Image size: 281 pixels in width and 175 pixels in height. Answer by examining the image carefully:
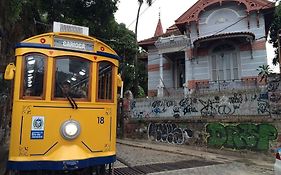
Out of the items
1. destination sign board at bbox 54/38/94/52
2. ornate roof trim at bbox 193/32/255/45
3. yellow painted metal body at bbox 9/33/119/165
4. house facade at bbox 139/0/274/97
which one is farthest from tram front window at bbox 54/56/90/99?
house facade at bbox 139/0/274/97

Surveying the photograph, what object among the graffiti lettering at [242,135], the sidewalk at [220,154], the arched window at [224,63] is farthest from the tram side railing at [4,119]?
the arched window at [224,63]

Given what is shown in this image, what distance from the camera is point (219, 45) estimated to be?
19.3 meters

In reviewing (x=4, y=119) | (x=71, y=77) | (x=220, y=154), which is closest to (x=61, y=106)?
(x=71, y=77)

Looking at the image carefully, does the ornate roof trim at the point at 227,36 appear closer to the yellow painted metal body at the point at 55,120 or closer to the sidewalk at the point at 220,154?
the sidewalk at the point at 220,154

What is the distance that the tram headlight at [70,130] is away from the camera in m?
5.41

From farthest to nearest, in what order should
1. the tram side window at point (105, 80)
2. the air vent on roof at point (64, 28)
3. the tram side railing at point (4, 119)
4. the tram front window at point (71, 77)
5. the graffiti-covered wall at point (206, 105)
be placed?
the graffiti-covered wall at point (206, 105), the tram side railing at point (4, 119), the air vent on roof at point (64, 28), the tram side window at point (105, 80), the tram front window at point (71, 77)

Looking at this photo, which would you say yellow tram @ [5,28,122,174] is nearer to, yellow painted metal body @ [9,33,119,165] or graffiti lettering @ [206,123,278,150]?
yellow painted metal body @ [9,33,119,165]

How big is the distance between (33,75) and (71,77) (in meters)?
0.75

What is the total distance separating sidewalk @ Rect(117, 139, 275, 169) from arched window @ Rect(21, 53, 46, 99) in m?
8.15

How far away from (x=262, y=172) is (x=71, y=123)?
6730 millimetres

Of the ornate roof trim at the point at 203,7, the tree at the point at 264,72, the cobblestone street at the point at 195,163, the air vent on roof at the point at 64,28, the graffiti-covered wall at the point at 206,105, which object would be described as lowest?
the cobblestone street at the point at 195,163

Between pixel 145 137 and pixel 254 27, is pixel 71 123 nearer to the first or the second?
pixel 145 137

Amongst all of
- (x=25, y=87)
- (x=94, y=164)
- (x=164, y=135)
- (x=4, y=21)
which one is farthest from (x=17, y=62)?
(x=164, y=135)

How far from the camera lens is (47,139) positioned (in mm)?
5305
